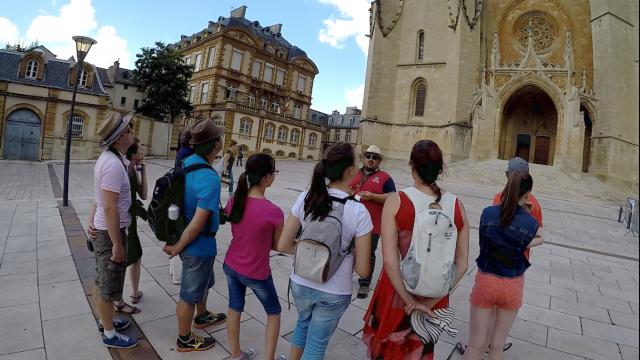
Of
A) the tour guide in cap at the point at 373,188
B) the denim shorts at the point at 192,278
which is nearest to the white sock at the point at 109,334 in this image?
the denim shorts at the point at 192,278

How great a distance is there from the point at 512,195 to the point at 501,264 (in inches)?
20.0

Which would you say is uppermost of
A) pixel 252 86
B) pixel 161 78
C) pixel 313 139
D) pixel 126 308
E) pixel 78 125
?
pixel 252 86

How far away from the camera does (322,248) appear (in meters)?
1.93

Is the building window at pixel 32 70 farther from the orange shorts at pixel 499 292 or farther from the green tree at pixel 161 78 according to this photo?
the orange shorts at pixel 499 292

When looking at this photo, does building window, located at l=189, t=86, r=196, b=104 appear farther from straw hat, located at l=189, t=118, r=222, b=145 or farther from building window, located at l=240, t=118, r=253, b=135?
straw hat, located at l=189, t=118, r=222, b=145

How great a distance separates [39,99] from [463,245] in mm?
30832

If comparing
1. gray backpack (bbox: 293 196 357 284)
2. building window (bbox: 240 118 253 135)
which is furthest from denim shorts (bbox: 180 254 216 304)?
building window (bbox: 240 118 253 135)

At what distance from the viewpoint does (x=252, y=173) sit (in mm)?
2404

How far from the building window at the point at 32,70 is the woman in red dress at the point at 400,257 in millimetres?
31998

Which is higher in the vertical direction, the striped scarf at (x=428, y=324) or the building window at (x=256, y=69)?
the building window at (x=256, y=69)

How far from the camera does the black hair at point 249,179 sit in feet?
7.86

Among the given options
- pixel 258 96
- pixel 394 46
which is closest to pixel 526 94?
pixel 394 46

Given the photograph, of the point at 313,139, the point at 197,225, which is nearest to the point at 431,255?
the point at 197,225

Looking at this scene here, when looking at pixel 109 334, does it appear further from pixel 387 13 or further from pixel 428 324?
pixel 387 13
